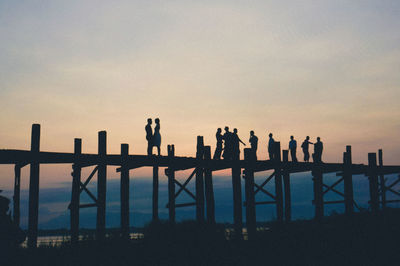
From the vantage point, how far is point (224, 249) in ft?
44.8

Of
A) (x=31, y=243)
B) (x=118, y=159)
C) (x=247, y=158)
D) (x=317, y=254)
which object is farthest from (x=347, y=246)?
(x=31, y=243)

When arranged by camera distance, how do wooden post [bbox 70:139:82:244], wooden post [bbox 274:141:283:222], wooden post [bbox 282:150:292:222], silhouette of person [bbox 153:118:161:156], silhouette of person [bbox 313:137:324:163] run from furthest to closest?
silhouette of person [bbox 313:137:324:163] < wooden post [bbox 282:150:292:222] < wooden post [bbox 274:141:283:222] < silhouette of person [bbox 153:118:161:156] < wooden post [bbox 70:139:82:244]

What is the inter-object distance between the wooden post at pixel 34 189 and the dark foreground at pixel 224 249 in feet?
2.07

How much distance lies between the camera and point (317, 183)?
1975 cm

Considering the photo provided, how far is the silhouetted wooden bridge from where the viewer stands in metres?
12.9

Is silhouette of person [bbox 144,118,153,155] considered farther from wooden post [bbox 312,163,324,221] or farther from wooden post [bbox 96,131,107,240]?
wooden post [bbox 312,163,324,221]

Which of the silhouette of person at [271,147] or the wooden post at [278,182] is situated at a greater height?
the silhouette of person at [271,147]

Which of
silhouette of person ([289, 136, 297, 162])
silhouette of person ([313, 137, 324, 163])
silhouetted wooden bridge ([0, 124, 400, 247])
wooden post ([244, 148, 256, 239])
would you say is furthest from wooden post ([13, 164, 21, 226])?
silhouette of person ([313, 137, 324, 163])

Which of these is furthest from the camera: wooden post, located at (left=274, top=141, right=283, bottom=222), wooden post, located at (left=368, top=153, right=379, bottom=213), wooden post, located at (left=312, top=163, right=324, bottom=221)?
wooden post, located at (left=368, top=153, right=379, bottom=213)

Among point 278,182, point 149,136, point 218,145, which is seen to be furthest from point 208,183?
point 278,182

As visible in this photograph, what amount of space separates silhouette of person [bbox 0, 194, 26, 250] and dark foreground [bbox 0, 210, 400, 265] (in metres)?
0.24

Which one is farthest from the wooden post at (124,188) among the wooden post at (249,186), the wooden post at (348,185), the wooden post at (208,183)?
the wooden post at (348,185)

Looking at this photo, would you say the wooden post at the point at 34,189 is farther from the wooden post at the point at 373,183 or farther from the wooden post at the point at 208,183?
the wooden post at the point at 373,183

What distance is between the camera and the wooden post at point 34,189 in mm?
12602
